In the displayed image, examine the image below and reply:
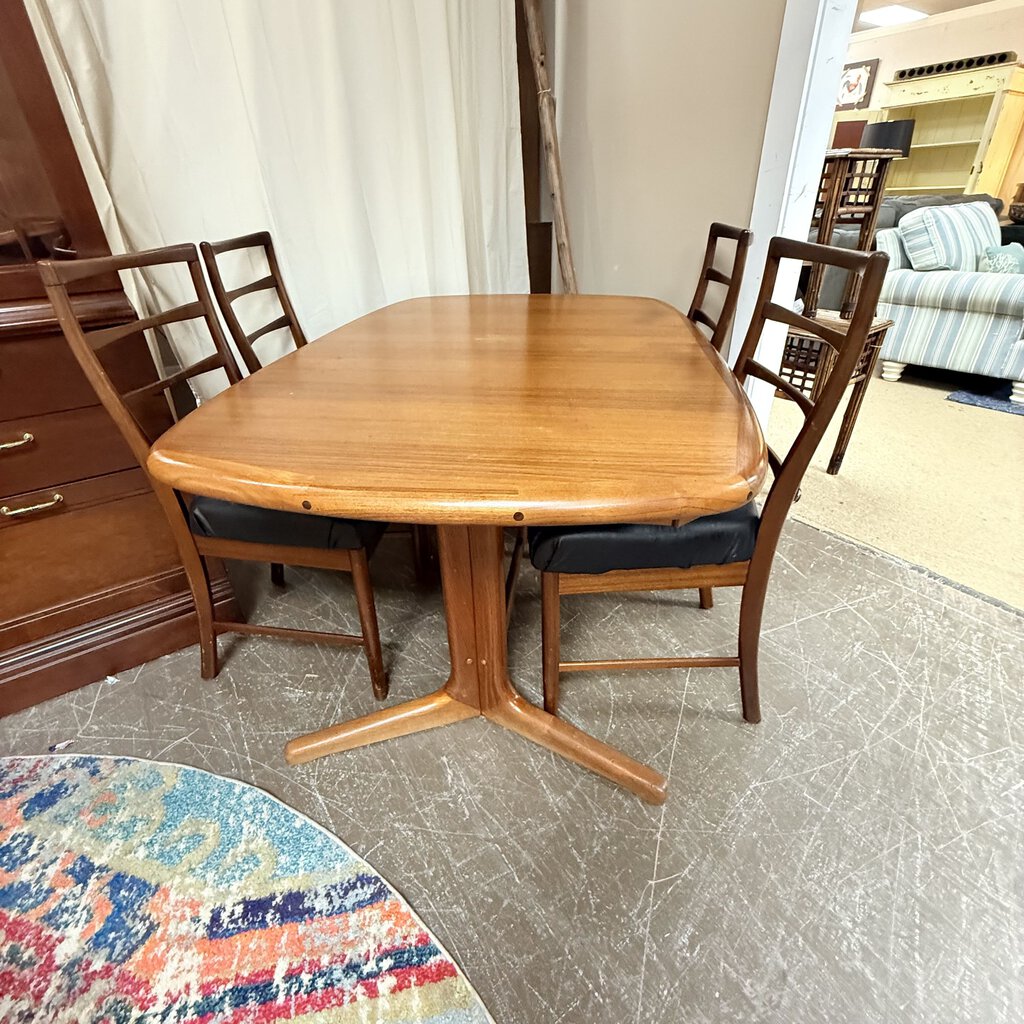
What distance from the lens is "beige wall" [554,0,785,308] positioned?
1.58 metres

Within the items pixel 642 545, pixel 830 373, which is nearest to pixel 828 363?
pixel 830 373

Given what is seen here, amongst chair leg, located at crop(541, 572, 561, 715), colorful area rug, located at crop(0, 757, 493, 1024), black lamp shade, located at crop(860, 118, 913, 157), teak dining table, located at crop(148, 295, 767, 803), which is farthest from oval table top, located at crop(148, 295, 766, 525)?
black lamp shade, located at crop(860, 118, 913, 157)

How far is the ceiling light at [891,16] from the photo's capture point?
5.64 meters

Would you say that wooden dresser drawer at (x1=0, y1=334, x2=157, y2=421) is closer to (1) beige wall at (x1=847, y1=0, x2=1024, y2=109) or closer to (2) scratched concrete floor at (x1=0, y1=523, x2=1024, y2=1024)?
(2) scratched concrete floor at (x1=0, y1=523, x2=1024, y2=1024)

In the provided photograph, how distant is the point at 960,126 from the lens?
5906mm

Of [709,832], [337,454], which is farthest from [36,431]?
[709,832]

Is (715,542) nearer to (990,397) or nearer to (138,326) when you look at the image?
(138,326)

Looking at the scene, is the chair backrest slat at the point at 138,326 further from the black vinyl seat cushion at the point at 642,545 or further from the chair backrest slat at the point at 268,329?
the black vinyl seat cushion at the point at 642,545

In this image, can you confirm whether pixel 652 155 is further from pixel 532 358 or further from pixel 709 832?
pixel 709 832

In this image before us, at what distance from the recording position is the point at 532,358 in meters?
1.13

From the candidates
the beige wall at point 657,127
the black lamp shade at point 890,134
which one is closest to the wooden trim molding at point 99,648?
the beige wall at point 657,127

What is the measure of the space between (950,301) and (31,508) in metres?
4.02

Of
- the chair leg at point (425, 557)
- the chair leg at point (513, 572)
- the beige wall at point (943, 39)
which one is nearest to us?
the chair leg at point (513, 572)

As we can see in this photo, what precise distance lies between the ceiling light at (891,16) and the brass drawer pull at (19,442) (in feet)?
25.7
